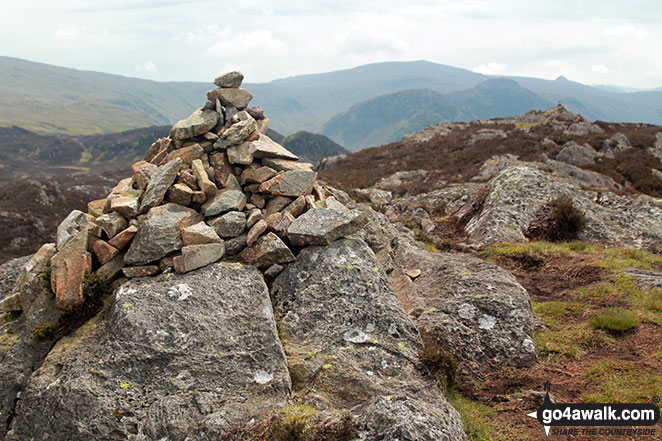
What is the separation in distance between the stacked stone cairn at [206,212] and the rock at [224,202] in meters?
0.03

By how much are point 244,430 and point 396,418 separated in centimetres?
281

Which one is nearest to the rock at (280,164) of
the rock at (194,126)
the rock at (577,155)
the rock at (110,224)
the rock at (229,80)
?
the rock at (194,126)

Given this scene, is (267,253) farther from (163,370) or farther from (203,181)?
(163,370)

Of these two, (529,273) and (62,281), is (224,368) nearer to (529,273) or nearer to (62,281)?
(62,281)

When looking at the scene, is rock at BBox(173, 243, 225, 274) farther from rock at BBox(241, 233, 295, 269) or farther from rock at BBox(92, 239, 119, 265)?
rock at BBox(92, 239, 119, 265)

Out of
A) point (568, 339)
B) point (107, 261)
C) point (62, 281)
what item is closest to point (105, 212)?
point (107, 261)

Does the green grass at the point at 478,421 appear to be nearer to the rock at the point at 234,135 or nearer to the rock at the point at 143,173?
the rock at the point at 234,135

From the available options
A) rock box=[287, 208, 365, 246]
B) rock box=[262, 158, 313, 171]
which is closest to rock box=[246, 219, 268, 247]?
rock box=[287, 208, 365, 246]

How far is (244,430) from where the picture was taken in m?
6.65

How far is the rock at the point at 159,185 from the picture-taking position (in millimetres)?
10180

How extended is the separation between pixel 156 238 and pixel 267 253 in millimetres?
2867

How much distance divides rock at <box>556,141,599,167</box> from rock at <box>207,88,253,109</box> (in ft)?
116

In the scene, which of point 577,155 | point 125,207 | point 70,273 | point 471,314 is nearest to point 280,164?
point 125,207

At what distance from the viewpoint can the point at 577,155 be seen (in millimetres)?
36312
